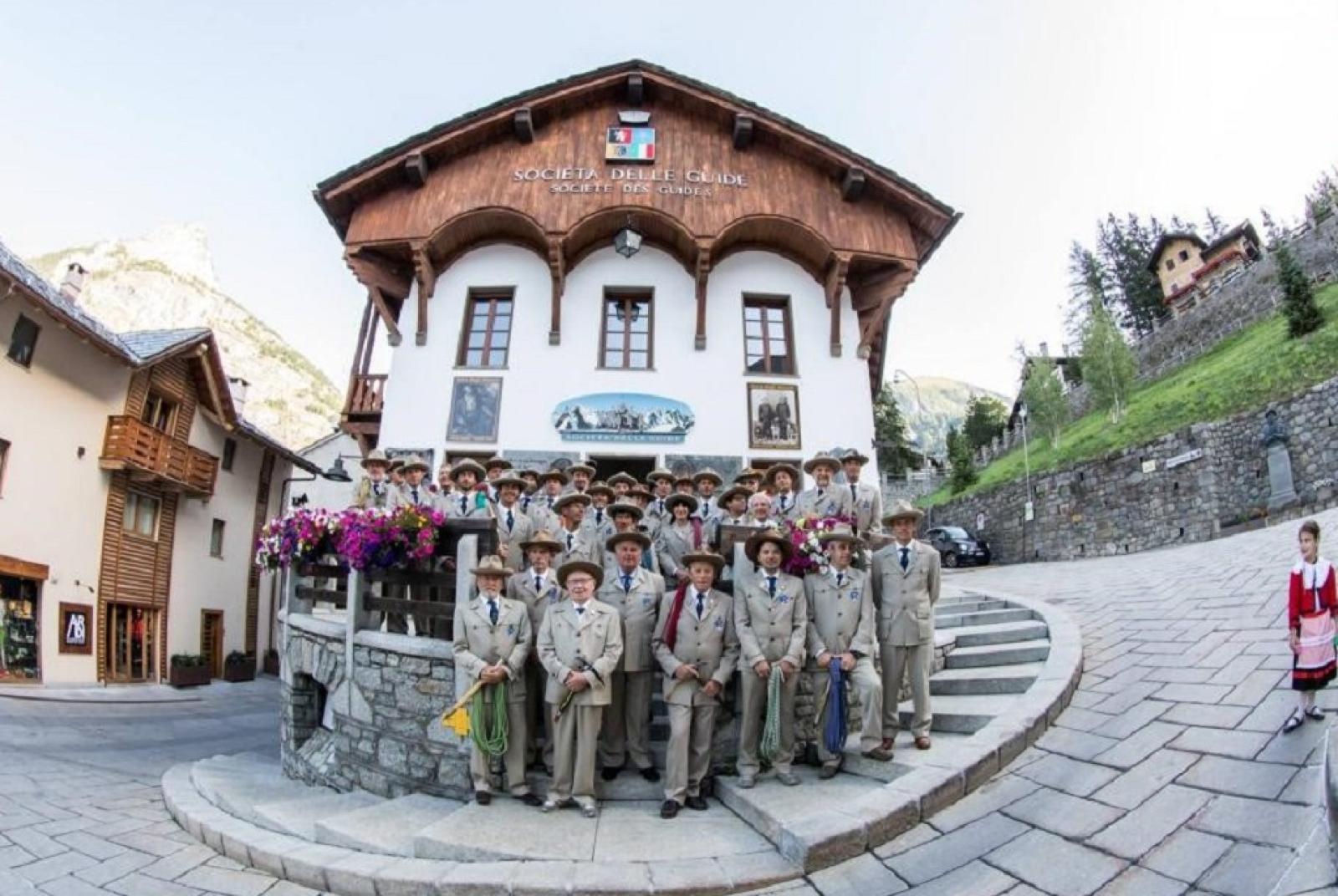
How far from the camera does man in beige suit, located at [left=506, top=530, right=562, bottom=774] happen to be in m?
5.89

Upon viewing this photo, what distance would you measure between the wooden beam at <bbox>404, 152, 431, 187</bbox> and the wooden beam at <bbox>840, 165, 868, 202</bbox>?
919cm

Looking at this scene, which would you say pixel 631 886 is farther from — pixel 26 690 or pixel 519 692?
pixel 26 690

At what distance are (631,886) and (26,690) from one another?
1593cm

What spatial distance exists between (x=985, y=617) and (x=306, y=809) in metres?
8.08

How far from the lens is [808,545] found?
229 inches

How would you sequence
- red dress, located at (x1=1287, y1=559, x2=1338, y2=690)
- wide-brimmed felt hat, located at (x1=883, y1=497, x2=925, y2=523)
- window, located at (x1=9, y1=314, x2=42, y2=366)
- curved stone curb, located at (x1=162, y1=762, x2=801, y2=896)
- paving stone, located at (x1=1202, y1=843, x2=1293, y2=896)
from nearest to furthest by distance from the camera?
1. paving stone, located at (x1=1202, y1=843, x2=1293, y2=896)
2. curved stone curb, located at (x1=162, y1=762, x2=801, y2=896)
3. red dress, located at (x1=1287, y1=559, x2=1338, y2=690)
4. wide-brimmed felt hat, located at (x1=883, y1=497, x2=925, y2=523)
5. window, located at (x1=9, y1=314, x2=42, y2=366)

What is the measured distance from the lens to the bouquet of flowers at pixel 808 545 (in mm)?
5809

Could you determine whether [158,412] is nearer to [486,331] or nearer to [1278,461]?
[486,331]

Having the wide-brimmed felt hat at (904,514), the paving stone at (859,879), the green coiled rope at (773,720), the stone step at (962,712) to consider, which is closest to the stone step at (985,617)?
the stone step at (962,712)

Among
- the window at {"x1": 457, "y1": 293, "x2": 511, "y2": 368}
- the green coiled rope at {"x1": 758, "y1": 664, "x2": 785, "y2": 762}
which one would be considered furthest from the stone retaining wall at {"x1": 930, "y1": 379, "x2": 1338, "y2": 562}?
the window at {"x1": 457, "y1": 293, "x2": 511, "y2": 368}

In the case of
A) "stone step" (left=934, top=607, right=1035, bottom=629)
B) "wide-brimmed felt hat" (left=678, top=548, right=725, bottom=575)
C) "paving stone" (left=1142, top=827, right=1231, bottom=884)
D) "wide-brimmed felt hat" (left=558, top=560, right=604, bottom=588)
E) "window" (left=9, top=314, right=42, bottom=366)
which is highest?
"window" (left=9, top=314, right=42, bottom=366)

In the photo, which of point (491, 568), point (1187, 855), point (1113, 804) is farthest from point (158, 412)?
point (1187, 855)

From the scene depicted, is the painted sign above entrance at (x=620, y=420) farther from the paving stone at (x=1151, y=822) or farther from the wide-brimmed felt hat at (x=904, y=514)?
the paving stone at (x=1151, y=822)

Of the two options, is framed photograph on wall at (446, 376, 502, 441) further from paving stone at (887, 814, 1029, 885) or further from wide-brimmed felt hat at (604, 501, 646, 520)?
paving stone at (887, 814, 1029, 885)
